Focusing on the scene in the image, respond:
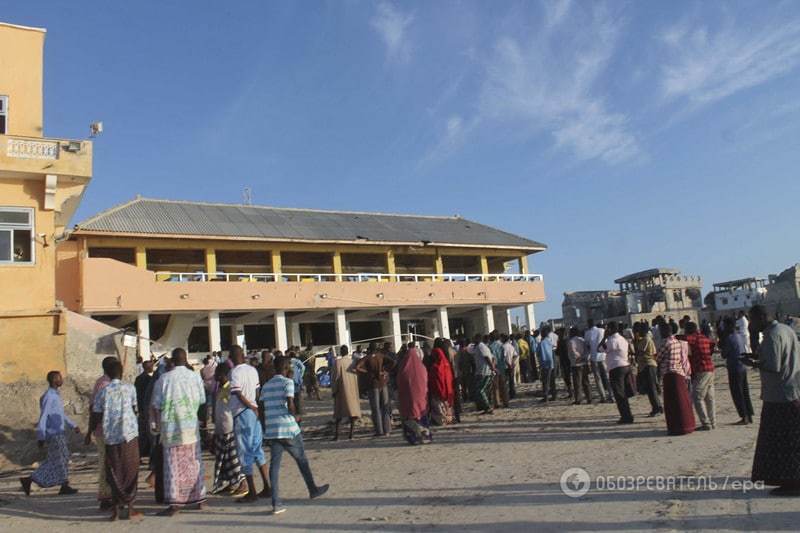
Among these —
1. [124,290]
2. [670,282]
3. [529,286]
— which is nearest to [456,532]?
[124,290]

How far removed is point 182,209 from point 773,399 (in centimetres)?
2777

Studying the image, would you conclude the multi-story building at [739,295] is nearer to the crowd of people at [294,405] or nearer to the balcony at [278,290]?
the balcony at [278,290]

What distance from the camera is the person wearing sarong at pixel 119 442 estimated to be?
668cm

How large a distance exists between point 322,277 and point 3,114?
18.2 m

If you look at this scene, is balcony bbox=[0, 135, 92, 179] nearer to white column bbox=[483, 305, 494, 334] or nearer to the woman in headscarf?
the woman in headscarf

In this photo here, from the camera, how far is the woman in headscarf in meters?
11.2

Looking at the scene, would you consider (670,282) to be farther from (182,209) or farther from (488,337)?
(488,337)

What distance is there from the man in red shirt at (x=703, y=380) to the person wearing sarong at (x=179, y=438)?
6662mm

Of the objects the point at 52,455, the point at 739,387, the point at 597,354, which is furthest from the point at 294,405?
the point at 597,354

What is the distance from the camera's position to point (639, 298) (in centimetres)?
5538

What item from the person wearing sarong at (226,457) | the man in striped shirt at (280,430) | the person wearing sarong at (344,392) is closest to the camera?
the man in striped shirt at (280,430)

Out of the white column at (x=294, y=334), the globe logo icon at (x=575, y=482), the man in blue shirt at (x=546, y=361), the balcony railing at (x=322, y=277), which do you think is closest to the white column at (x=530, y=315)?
the balcony railing at (x=322, y=277)

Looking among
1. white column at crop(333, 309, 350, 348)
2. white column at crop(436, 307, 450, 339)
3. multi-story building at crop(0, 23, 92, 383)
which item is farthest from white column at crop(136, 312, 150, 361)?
white column at crop(436, 307, 450, 339)

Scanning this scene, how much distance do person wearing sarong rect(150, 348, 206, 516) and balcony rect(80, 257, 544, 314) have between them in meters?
18.2
